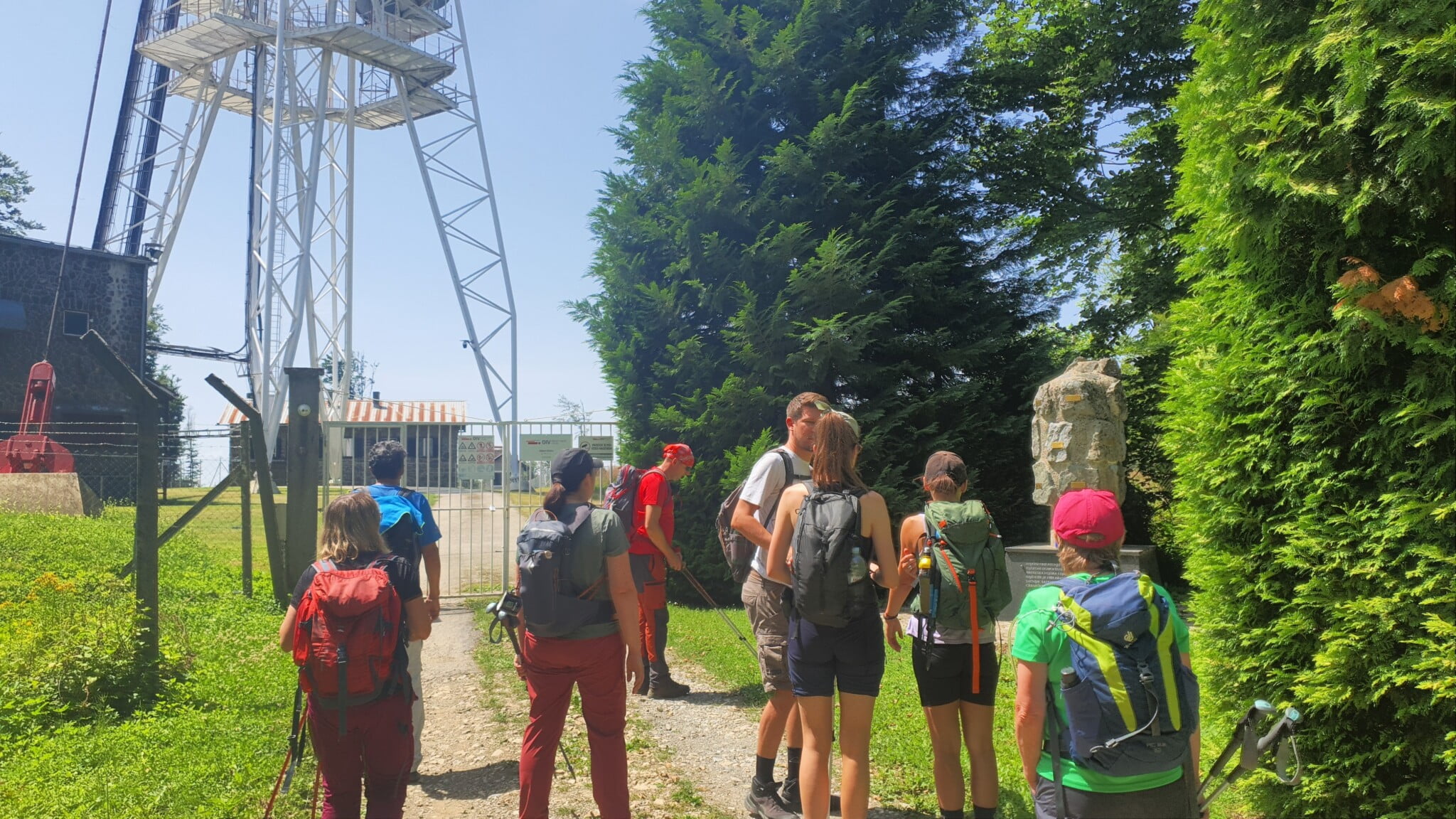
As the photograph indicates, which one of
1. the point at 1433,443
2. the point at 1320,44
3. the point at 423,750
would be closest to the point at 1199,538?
the point at 1433,443

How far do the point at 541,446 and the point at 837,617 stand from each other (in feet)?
28.1

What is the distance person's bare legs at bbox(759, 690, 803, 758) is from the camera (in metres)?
4.50

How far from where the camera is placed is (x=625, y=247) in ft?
40.3

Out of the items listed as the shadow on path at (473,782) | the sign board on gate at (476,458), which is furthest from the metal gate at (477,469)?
the shadow on path at (473,782)

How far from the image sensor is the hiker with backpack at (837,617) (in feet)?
12.3

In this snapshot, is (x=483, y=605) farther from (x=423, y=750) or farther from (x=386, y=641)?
(x=386, y=641)

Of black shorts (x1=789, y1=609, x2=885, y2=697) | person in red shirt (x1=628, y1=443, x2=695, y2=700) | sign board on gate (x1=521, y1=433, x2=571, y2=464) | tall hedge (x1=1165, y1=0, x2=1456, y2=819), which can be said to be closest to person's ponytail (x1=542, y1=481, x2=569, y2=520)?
black shorts (x1=789, y1=609, x2=885, y2=697)

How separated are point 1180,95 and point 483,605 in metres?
9.62

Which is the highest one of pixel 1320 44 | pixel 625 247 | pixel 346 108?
pixel 346 108

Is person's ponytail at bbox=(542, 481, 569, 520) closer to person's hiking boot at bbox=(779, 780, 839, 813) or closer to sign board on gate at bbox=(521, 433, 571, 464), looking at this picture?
A: person's hiking boot at bbox=(779, 780, 839, 813)

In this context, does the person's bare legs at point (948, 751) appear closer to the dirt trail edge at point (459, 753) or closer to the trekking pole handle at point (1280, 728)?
the trekking pole handle at point (1280, 728)

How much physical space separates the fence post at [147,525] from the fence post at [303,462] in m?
1.24

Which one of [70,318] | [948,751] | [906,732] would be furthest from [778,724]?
[70,318]

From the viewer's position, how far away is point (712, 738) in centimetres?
605
